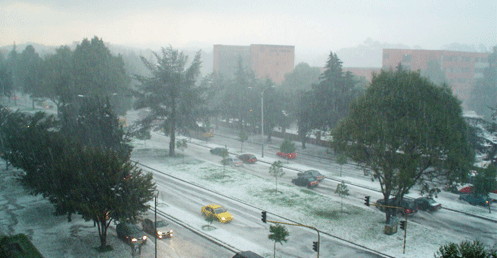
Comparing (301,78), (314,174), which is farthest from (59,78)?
(301,78)

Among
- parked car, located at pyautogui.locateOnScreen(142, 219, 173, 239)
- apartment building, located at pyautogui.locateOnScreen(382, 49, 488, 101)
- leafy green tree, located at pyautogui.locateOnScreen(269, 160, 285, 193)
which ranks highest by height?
apartment building, located at pyautogui.locateOnScreen(382, 49, 488, 101)

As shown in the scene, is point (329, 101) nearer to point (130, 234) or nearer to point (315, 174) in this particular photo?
point (315, 174)

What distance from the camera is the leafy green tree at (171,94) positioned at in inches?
1845

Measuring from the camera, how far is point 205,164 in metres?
45.0

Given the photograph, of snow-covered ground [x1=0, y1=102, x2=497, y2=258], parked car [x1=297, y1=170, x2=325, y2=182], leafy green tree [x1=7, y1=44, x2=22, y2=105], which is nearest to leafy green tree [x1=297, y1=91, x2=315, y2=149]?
snow-covered ground [x1=0, y1=102, x2=497, y2=258]

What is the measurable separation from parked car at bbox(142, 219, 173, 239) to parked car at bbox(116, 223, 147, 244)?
1.05 m

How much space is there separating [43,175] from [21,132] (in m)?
10.4

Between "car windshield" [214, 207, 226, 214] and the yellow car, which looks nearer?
the yellow car

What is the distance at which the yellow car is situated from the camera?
27472mm

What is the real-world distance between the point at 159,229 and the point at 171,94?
2529 cm

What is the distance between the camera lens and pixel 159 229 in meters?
24.6

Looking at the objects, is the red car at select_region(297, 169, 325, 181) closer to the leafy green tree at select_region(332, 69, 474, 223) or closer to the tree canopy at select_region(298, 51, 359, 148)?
the leafy green tree at select_region(332, 69, 474, 223)

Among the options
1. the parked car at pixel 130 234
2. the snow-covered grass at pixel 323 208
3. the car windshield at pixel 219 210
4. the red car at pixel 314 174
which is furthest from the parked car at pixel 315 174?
the parked car at pixel 130 234

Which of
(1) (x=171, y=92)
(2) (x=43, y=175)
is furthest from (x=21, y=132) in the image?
(1) (x=171, y=92)
